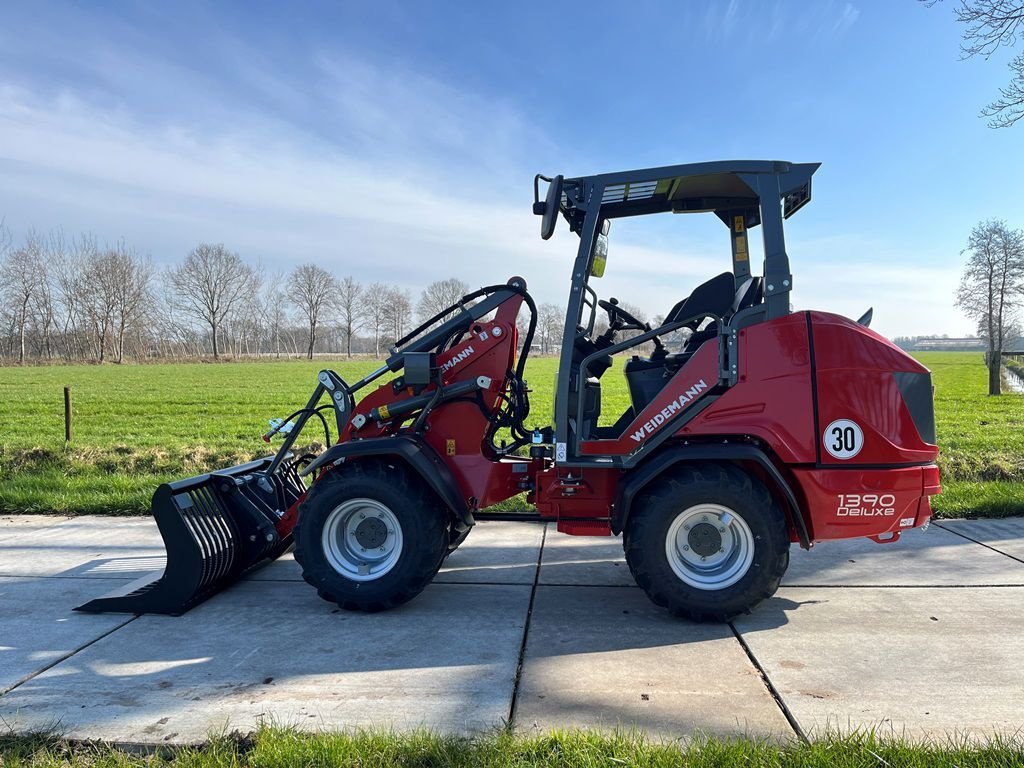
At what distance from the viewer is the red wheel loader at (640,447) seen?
152 inches

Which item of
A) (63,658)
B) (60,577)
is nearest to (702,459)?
(63,658)

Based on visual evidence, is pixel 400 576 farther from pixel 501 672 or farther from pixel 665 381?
pixel 665 381

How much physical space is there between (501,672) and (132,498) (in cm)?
532

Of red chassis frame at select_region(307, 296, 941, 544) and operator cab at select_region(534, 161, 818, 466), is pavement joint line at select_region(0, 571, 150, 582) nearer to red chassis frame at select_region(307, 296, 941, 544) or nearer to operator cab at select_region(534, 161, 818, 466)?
operator cab at select_region(534, 161, 818, 466)

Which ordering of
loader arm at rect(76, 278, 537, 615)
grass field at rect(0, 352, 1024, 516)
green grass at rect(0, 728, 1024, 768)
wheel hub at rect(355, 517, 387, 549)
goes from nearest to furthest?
Answer: green grass at rect(0, 728, 1024, 768) < loader arm at rect(76, 278, 537, 615) < wheel hub at rect(355, 517, 387, 549) < grass field at rect(0, 352, 1024, 516)

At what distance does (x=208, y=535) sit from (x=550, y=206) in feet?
9.99

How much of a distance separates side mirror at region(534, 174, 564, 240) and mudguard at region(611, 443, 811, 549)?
1.55 m

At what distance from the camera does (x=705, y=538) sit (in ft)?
13.2

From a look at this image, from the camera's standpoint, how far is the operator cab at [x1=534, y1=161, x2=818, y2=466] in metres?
3.99

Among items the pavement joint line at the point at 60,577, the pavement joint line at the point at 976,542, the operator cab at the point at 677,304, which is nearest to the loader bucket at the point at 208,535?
the pavement joint line at the point at 60,577

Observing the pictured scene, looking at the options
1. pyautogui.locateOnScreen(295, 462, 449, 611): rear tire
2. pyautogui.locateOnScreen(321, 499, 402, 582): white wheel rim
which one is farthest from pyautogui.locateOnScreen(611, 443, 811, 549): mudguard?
pyautogui.locateOnScreen(321, 499, 402, 582): white wheel rim

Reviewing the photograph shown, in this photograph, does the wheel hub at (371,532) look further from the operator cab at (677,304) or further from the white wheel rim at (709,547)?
the white wheel rim at (709,547)

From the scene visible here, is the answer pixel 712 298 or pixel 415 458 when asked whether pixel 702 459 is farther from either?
pixel 415 458

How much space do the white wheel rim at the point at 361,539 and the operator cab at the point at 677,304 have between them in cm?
123
